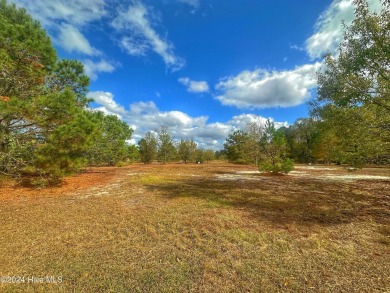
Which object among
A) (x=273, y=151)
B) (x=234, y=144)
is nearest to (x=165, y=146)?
(x=234, y=144)

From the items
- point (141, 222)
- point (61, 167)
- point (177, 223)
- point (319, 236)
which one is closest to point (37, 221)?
point (141, 222)

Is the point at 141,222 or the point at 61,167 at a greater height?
the point at 61,167

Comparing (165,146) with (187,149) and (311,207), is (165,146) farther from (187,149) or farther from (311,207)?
(311,207)

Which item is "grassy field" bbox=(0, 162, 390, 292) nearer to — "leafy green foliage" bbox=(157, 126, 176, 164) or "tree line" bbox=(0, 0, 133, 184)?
"tree line" bbox=(0, 0, 133, 184)

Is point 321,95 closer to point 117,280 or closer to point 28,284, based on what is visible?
point 117,280

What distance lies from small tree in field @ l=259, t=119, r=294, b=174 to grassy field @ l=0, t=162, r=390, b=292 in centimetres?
913

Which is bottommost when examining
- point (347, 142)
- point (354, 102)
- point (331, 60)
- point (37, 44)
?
point (347, 142)


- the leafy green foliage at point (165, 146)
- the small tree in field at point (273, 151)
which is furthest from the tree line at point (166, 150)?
the small tree in field at point (273, 151)

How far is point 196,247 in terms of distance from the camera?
3428 mm

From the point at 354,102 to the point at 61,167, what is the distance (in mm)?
11644

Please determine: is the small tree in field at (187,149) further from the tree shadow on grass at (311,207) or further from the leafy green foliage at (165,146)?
the tree shadow on grass at (311,207)

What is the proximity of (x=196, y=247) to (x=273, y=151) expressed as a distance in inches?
591

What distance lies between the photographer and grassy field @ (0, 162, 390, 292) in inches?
97.7

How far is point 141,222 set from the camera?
4.64m
